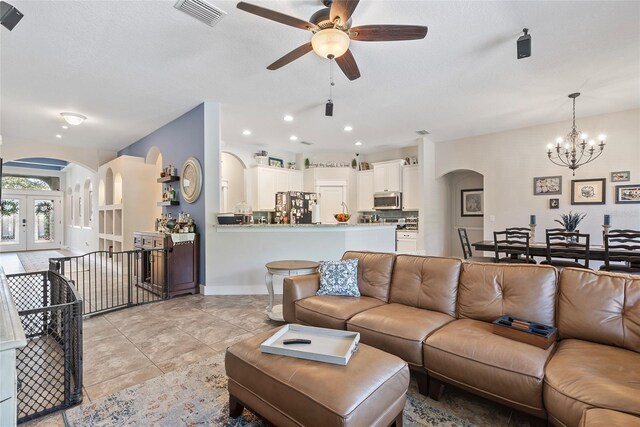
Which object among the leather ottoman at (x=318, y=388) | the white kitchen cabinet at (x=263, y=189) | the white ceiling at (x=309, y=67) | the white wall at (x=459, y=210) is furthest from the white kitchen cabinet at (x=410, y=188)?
the leather ottoman at (x=318, y=388)

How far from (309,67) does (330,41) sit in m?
1.30

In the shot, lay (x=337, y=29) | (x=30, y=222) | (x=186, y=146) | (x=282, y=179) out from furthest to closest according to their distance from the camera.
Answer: (x=30, y=222) → (x=282, y=179) → (x=186, y=146) → (x=337, y=29)

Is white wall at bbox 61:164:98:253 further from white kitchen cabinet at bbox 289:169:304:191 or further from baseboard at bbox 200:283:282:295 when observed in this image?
baseboard at bbox 200:283:282:295

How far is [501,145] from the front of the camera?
6277mm

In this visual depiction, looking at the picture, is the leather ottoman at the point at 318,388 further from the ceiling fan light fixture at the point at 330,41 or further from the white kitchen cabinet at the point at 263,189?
the white kitchen cabinet at the point at 263,189

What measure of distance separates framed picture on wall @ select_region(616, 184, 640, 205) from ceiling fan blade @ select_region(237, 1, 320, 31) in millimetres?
5804

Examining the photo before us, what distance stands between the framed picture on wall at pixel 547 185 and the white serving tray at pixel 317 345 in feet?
18.8

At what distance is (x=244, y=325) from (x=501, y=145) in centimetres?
599

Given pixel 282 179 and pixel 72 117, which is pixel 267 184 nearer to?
pixel 282 179

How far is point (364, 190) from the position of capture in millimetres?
8328

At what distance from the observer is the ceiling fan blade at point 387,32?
227 cm

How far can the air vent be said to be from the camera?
245cm

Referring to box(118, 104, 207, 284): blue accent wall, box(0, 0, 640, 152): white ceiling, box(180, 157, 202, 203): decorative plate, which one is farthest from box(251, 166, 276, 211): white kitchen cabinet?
box(180, 157, 202, 203): decorative plate

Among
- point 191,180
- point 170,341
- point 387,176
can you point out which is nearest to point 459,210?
point 387,176
